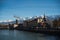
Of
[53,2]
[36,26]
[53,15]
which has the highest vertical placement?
[53,2]

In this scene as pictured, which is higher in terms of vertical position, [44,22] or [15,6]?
[15,6]

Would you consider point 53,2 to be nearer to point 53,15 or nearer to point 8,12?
point 53,15

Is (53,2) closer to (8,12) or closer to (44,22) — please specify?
(44,22)

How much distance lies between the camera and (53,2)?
323 centimetres

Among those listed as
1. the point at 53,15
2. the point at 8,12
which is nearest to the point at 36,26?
the point at 53,15

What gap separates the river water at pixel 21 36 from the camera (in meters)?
3.23

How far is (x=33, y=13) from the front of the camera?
323cm

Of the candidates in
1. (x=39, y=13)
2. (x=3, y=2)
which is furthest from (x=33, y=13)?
(x=3, y=2)

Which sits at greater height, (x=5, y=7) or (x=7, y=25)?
(x=5, y=7)

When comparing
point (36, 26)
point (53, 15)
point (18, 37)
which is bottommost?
point (18, 37)

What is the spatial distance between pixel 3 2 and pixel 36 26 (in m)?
0.80

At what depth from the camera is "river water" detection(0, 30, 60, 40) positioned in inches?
127

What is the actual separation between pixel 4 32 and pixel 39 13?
0.79 meters

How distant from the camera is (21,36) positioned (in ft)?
10.7
